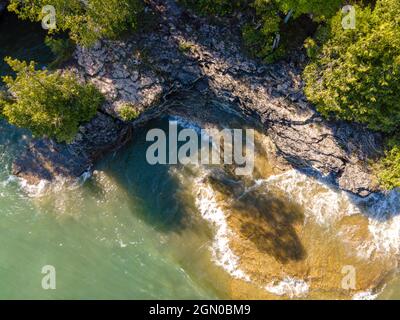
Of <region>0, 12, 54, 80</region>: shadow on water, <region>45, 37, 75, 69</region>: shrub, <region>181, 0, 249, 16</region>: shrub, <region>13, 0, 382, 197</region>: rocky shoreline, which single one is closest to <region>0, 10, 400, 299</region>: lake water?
<region>0, 12, 54, 80</region>: shadow on water

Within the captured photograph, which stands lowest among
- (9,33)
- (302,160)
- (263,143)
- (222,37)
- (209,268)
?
(209,268)

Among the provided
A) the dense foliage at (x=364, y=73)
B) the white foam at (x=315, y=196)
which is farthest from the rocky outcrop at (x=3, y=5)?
the white foam at (x=315, y=196)

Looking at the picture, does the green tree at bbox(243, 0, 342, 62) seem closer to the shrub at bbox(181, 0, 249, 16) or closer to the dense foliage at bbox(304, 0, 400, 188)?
the dense foliage at bbox(304, 0, 400, 188)

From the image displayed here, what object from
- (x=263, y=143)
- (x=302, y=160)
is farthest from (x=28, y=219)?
(x=302, y=160)

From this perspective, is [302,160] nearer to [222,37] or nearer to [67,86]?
[222,37]

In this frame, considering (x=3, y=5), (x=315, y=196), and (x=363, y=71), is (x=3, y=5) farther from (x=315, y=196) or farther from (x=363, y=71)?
(x=315, y=196)

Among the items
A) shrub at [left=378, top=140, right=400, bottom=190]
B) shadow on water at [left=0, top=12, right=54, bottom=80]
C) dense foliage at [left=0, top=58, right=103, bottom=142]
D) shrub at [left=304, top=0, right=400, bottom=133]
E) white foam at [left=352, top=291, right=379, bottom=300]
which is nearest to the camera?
shrub at [left=304, top=0, right=400, bottom=133]
